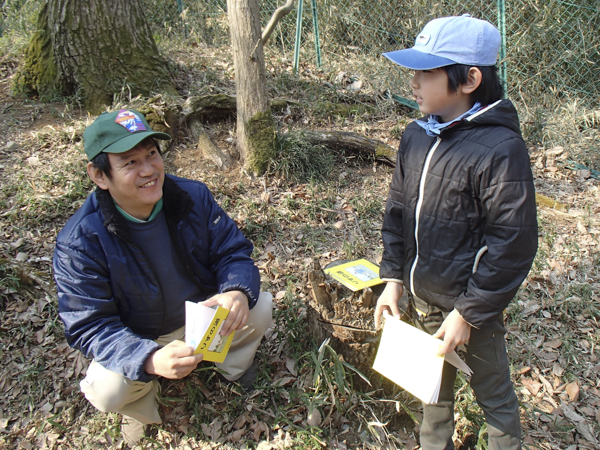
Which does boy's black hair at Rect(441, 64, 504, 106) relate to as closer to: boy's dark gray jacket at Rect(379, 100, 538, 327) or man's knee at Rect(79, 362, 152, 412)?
boy's dark gray jacket at Rect(379, 100, 538, 327)

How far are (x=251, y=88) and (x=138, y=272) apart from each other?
Answer: 255 centimetres

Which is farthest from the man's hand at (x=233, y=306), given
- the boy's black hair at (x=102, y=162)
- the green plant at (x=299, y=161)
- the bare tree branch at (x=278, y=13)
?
the bare tree branch at (x=278, y=13)

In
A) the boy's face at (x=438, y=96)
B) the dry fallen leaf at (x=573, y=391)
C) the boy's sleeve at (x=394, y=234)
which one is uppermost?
the boy's face at (x=438, y=96)

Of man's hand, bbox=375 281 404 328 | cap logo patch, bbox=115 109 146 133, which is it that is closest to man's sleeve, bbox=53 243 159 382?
cap logo patch, bbox=115 109 146 133

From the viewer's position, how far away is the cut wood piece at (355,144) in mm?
4785

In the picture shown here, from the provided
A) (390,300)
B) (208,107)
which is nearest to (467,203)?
(390,300)

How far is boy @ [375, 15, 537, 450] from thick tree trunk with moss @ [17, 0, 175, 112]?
4.08m

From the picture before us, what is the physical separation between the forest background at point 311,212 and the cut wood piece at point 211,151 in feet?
0.24

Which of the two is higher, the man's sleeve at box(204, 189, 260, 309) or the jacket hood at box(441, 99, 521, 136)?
the jacket hood at box(441, 99, 521, 136)

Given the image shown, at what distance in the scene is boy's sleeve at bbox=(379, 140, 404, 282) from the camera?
1.99 metres

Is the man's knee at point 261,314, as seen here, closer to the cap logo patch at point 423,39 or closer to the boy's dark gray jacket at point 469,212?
the boy's dark gray jacket at point 469,212

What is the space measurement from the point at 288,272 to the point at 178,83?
346cm

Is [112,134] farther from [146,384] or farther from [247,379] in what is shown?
[247,379]

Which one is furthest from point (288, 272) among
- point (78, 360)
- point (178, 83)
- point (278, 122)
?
point (178, 83)
